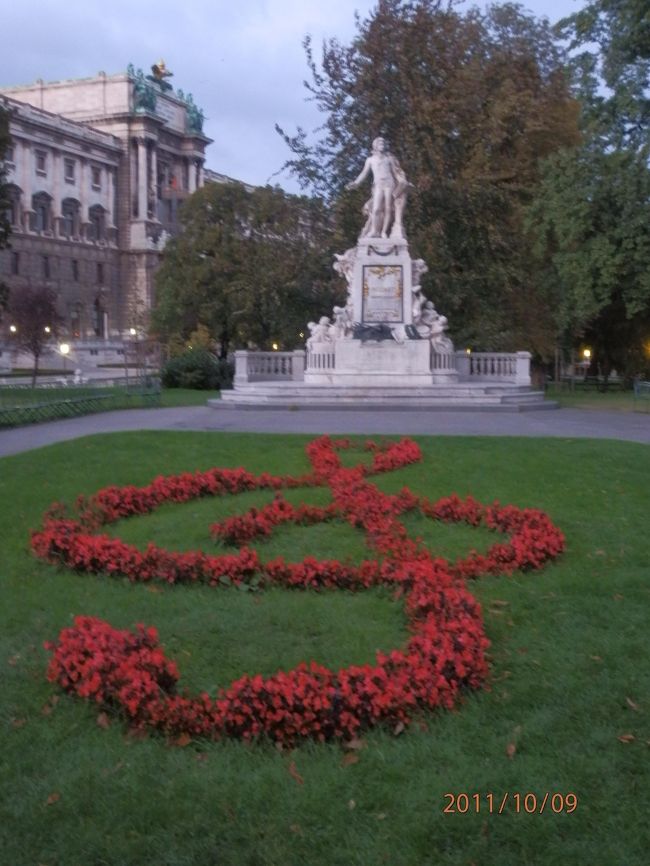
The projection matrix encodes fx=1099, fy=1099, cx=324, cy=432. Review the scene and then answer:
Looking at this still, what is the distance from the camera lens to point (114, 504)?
10250mm

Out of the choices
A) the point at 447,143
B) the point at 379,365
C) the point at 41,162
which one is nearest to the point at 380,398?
the point at 379,365

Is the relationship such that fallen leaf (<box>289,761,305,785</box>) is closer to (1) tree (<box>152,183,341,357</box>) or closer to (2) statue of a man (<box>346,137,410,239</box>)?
(2) statue of a man (<box>346,137,410,239</box>)

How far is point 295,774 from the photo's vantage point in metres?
4.76

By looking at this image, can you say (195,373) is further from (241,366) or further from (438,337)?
(438,337)

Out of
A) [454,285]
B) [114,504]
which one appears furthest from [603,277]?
[114,504]

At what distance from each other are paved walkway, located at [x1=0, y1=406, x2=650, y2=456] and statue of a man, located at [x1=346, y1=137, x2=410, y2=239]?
7.14 metres

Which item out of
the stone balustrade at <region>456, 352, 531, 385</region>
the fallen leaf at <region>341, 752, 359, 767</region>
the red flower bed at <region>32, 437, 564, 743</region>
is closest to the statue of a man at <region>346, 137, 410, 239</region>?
the stone balustrade at <region>456, 352, 531, 385</region>

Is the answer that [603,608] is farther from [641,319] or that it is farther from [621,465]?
[641,319]

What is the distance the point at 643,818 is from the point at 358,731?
4.48 feet

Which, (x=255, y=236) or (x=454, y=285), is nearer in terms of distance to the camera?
(x=454, y=285)

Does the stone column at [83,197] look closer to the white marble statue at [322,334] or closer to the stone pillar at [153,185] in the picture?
the stone pillar at [153,185]

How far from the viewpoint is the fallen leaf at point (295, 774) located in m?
4.70

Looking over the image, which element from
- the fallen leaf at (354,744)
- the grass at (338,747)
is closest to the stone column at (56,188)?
the grass at (338,747)

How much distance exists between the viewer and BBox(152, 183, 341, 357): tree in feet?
140
